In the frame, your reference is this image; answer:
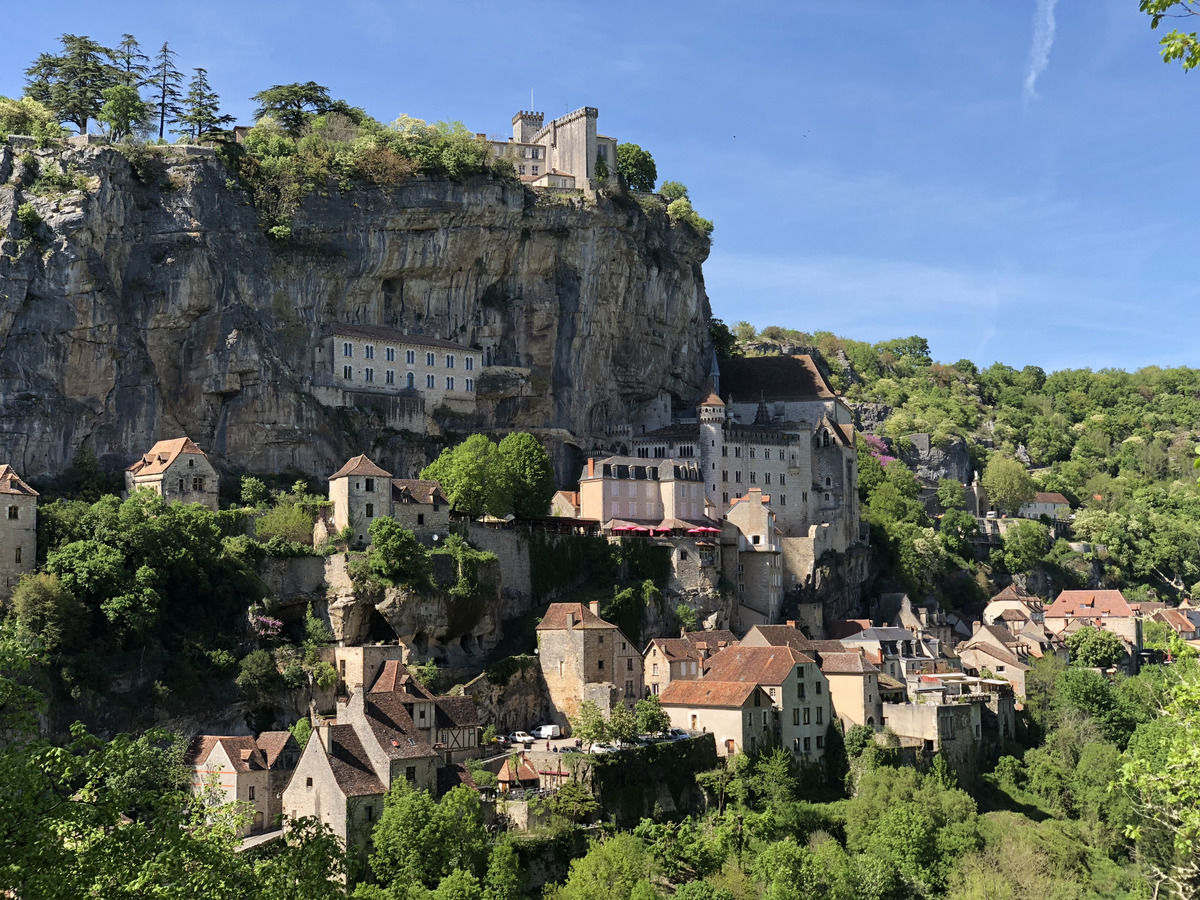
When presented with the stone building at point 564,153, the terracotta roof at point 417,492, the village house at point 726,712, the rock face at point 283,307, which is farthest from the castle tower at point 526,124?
the village house at point 726,712

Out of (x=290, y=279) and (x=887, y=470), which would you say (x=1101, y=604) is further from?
(x=290, y=279)

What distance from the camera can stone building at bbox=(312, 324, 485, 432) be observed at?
74.2m

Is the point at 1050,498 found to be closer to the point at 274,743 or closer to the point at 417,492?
the point at 417,492

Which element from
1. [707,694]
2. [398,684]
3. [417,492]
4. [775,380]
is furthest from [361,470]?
[775,380]

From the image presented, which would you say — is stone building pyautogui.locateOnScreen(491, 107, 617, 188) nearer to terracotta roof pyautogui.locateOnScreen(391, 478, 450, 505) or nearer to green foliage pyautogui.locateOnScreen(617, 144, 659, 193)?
green foliage pyautogui.locateOnScreen(617, 144, 659, 193)

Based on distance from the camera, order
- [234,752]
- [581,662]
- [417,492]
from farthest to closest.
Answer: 1. [417,492]
2. [581,662]
3. [234,752]

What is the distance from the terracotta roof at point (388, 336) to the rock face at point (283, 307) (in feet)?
3.18

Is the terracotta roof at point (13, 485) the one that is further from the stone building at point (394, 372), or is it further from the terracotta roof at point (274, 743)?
the stone building at point (394, 372)

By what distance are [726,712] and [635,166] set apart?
49.5 metres

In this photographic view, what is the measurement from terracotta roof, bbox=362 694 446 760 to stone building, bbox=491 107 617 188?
43.6 metres

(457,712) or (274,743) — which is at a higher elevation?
(457,712)

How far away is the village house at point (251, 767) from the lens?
1854 inches

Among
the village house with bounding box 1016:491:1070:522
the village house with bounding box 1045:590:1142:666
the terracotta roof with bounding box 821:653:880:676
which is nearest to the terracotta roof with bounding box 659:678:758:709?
the terracotta roof with bounding box 821:653:880:676

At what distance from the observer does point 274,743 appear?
50.0 metres
